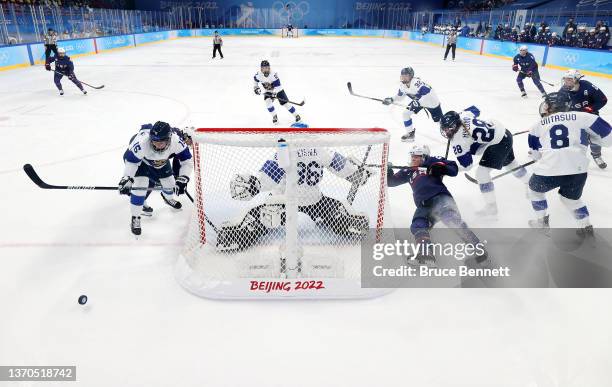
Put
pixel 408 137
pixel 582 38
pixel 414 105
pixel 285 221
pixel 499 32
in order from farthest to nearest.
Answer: pixel 499 32 → pixel 582 38 → pixel 408 137 → pixel 414 105 → pixel 285 221

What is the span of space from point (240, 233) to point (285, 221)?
432mm

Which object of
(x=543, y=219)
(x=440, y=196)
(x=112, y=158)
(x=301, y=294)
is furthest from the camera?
(x=112, y=158)

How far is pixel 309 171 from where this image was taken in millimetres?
2783

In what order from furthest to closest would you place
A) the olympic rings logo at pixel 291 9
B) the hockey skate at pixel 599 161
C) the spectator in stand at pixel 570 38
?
the olympic rings logo at pixel 291 9
the spectator in stand at pixel 570 38
the hockey skate at pixel 599 161

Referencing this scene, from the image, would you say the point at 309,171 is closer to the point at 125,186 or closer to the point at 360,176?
the point at 360,176

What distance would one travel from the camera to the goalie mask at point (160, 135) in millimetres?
2777

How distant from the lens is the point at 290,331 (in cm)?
231

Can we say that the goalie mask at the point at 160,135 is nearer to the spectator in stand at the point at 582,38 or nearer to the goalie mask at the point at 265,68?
the goalie mask at the point at 265,68

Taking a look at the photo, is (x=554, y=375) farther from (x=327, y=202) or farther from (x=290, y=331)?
(x=327, y=202)

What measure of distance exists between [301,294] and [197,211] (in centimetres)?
101

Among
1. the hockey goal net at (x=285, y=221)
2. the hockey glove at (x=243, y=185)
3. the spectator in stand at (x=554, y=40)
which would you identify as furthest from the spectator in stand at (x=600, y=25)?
the hockey glove at (x=243, y=185)

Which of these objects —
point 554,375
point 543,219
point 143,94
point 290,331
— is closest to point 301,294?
point 290,331

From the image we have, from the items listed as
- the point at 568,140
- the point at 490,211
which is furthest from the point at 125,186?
the point at 568,140

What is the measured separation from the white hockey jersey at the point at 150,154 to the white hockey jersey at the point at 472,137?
2154 millimetres
